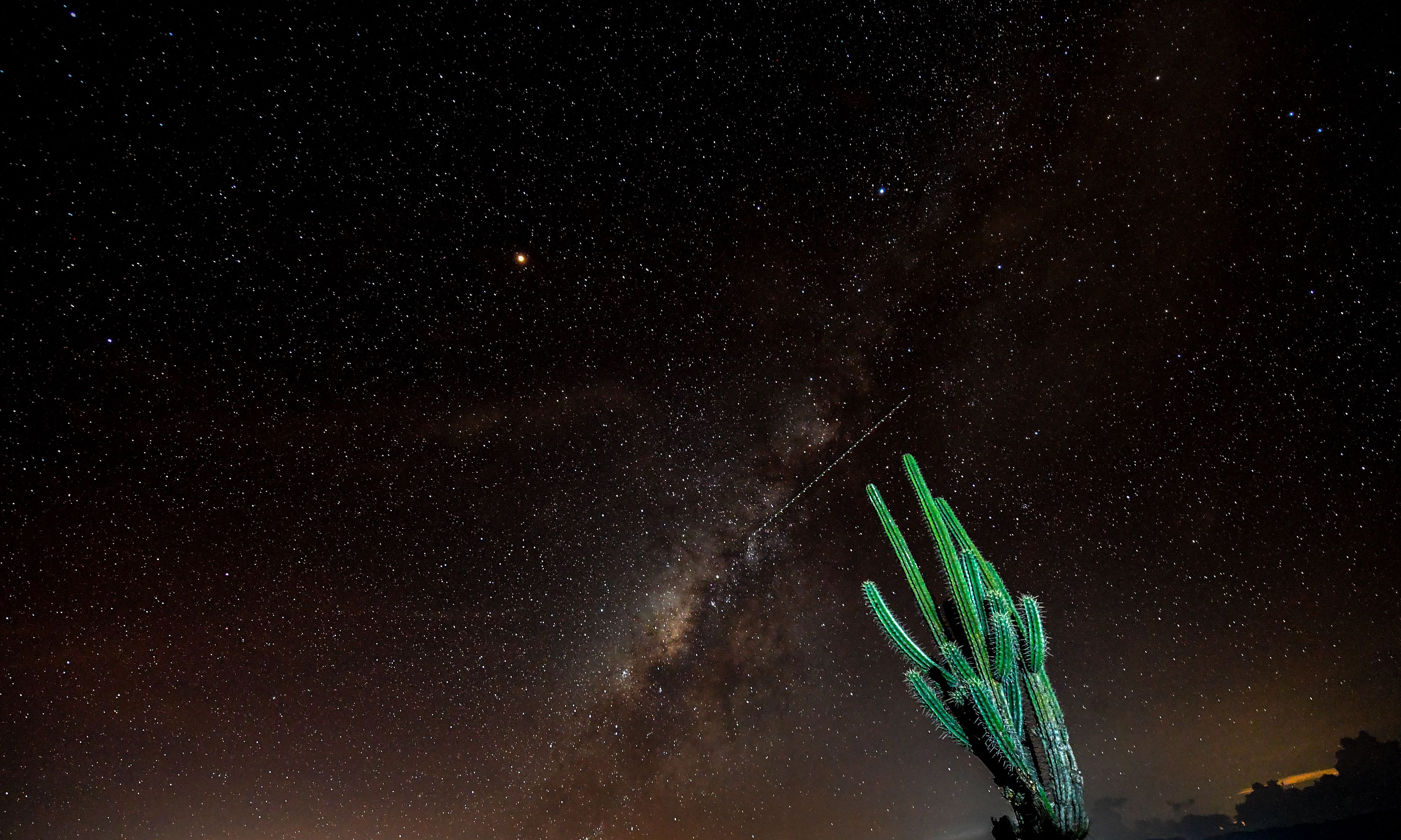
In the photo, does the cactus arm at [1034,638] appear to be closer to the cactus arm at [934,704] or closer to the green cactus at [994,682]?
the green cactus at [994,682]

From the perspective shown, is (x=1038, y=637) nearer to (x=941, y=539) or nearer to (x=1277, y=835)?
(x=941, y=539)

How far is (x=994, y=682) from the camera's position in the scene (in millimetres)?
5652

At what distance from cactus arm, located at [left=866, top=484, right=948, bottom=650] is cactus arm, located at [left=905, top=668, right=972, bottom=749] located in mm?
422

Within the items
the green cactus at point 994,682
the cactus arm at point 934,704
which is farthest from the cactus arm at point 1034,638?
the cactus arm at point 934,704

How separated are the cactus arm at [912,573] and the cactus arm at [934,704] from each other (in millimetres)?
422

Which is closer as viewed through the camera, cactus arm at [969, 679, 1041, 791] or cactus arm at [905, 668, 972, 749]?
cactus arm at [969, 679, 1041, 791]

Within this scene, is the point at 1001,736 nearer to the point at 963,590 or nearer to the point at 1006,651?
the point at 1006,651

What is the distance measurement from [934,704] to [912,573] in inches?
50.7

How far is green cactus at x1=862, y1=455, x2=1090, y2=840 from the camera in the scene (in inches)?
206

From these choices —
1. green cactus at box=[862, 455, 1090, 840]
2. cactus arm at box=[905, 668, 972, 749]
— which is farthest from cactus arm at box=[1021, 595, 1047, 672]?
cactus arm at box=[905, 668, 972, 749]

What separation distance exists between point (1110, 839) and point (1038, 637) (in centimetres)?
21519

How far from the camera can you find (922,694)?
19.0ft

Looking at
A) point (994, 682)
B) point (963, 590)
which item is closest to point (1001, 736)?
point (994, 682)

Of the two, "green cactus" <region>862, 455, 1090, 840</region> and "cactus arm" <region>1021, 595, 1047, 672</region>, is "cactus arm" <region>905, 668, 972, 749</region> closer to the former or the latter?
"green cactus" <region>862, 455, 1090, 840</region>
